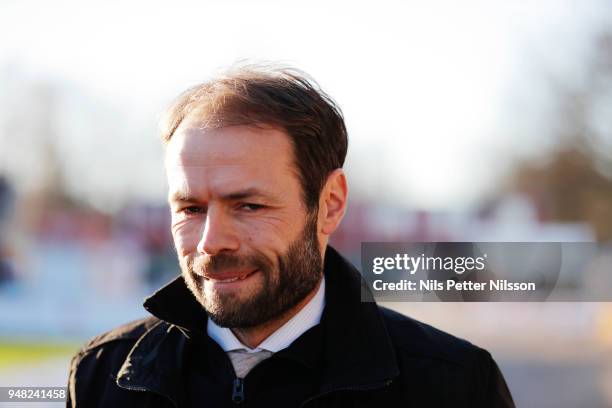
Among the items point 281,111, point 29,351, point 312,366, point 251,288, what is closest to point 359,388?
point 312,366

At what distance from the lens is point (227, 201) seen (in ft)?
→ 6.40

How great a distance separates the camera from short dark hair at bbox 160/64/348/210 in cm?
203

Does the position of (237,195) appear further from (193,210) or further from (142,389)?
(142,389)

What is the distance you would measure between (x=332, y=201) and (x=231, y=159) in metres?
0.40

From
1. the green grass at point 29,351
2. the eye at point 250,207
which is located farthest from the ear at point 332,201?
the green grass at point 29,351

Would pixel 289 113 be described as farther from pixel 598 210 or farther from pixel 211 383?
pixel 598 210

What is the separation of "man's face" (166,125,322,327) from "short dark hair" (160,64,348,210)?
0.04 m

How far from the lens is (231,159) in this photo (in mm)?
1964

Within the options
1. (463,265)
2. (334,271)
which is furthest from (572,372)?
(334,271)

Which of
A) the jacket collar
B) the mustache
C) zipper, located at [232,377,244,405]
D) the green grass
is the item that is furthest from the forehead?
the green grass

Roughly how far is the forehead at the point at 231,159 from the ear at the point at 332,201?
7.2 inches

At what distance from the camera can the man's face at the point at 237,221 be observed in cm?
194

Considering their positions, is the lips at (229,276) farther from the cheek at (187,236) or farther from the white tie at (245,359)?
the white tie at (245,359)

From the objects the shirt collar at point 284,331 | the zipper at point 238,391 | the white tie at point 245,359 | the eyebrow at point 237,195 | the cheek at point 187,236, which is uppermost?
the eyebrow at point 237,195
